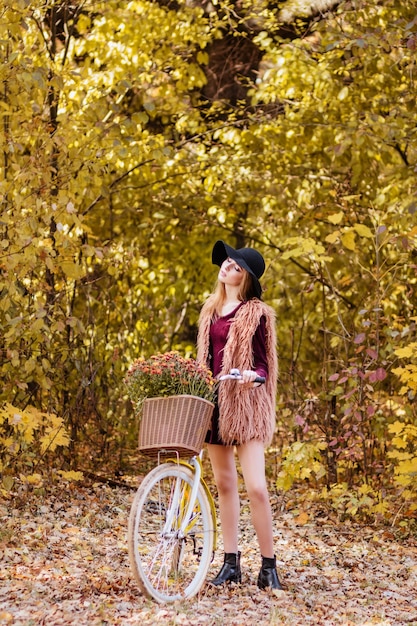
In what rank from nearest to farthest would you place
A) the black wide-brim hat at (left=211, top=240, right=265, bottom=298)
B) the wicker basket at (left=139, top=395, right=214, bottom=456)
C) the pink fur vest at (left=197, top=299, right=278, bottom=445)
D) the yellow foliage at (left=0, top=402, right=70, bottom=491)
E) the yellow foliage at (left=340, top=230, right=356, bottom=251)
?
the wicker basket at (left=139, top=395, right=214, bottom=456) → the pink fur vest at (left=197, top=299, right=278, bottom=445) → the black wide-brim hat at (left=211, top=240, right=265, bottom=298) → the yellow foliage at (left=0, top=402, right=70, bottom=491) → the yellow foliage at (left=340, top=230, right=356, bottom=251)

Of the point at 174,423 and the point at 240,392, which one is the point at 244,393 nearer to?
the point at 240,392

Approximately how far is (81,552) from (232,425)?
1363mm

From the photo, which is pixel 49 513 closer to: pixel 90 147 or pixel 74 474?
pixel 74 474

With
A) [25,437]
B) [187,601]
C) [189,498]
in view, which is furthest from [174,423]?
[25,437]

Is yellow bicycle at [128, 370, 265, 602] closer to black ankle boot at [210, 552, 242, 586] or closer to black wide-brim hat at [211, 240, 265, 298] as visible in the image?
black ankle boot at [210, 552, 242, 586]

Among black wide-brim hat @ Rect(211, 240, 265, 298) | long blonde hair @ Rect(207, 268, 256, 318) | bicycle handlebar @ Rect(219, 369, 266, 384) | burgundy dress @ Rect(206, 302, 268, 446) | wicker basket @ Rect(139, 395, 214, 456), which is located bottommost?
wicker basket @ Rect(139, 395, 214, 456)

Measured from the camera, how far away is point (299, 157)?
A: 28.0 ft

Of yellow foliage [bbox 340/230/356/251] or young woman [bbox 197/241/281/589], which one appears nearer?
young woman [bbox 197/241/281/589]

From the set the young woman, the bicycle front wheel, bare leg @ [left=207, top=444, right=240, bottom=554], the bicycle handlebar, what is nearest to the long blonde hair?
the young woman

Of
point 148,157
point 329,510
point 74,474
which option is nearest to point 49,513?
point 74,474

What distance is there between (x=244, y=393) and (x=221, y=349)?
9.7 inches

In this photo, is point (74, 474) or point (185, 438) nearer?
point (185, 438)

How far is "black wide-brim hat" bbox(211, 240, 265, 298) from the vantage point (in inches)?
181

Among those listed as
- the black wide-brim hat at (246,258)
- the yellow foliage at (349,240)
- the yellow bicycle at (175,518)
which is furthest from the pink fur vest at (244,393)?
the yellow foliage at (349,240)
